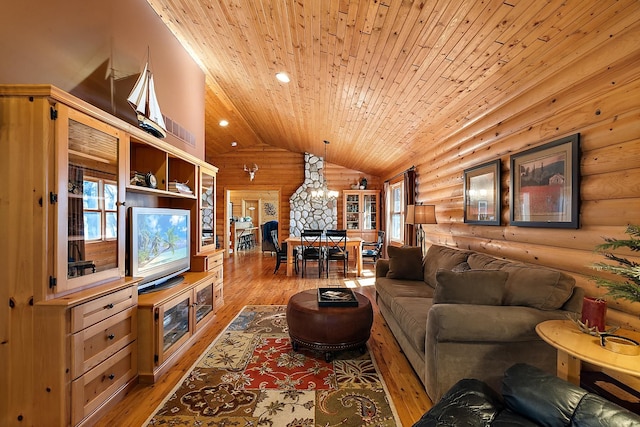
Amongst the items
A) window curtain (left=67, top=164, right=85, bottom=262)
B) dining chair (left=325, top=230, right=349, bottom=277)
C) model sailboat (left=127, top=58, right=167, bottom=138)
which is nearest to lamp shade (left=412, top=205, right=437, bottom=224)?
dining chair (left=325, top=230, right=349, bottom=277)

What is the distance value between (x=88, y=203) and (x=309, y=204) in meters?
6.67

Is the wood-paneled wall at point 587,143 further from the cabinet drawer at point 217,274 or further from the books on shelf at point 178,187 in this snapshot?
the books on shelf at point 178,187

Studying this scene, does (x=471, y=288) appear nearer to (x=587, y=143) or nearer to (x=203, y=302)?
(x=587, y=143)

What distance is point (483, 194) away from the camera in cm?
326

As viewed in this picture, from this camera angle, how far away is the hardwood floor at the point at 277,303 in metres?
1.96

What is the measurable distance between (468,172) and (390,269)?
149cm

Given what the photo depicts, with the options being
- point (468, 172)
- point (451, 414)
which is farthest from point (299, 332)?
point (468, 172)

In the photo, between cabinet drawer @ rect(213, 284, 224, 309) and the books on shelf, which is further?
cabinet drawer @ rect(213, 284, 224, 309)

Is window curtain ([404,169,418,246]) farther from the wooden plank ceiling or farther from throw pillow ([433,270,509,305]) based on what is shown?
throw pillow ([433,270,509,305])

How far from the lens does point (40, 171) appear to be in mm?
1607

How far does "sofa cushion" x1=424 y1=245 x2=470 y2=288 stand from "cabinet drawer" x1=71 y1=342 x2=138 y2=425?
276cm

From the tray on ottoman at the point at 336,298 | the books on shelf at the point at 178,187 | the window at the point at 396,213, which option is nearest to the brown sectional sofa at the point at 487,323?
the tray on ottoman at the point at 336,298

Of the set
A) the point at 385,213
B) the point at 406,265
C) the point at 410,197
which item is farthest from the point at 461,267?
the point at 385,213

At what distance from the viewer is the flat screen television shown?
7.79 feet
